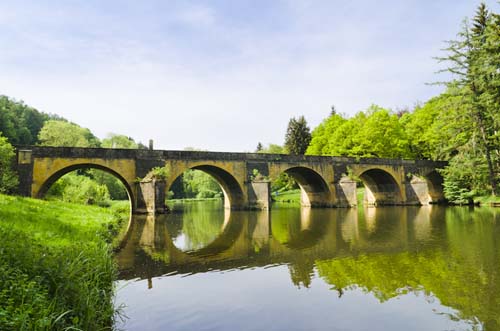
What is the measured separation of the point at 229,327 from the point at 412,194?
112 feet

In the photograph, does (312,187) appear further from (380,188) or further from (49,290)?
(49,290)

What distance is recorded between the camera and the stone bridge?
21188 mm

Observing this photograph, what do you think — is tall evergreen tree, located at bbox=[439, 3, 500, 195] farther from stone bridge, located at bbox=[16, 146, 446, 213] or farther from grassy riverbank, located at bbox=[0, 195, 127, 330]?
grassy riverbank, located at bbox=[0, 195, 127, 330]

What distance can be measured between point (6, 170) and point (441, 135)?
35735mm

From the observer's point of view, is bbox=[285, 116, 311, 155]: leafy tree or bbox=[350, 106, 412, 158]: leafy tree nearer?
bbox=[350, 106, 412, 158]: leafy tree

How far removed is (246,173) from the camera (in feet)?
90.4

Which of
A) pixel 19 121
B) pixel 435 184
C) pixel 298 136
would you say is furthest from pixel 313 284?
pixel 19 121

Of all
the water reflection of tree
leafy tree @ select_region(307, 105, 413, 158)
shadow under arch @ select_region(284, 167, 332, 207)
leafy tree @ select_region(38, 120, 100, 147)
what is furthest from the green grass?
the water reflection of tree

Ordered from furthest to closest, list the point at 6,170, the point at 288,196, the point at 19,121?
1. the point at 19,121
2. the point at 288,196
3. the point at 6,170

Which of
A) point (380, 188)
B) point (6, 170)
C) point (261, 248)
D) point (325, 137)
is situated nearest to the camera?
point (261, 248)

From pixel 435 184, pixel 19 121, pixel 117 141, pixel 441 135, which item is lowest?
pixel 435 184

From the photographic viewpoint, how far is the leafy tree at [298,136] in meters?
54.2

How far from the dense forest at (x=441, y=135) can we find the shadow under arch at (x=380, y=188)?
4.22m

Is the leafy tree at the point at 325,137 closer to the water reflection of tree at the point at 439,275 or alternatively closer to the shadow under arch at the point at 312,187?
the shadow under arch at the point at 312,187
